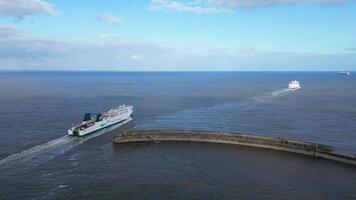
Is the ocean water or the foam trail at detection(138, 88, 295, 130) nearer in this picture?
the ocean water

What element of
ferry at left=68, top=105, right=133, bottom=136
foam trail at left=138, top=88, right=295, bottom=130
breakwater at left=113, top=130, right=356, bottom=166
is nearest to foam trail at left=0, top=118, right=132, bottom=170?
ferry at left=68, top=105, right=133, bottom=136

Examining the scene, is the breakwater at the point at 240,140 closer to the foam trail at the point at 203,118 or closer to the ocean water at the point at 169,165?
the ocean water at the point at 169,165

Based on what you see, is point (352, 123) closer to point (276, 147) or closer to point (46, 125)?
point (276, 147)

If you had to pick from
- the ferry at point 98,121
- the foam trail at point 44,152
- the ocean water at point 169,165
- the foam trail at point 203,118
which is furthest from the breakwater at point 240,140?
the foam trail at point 203,118

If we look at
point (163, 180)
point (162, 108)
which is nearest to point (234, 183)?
point (163, 180)

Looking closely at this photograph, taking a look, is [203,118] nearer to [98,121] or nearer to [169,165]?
[98,121]

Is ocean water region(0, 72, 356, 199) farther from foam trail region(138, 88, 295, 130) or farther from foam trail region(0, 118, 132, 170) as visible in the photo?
foam trail region(138, 88, 295, 130)
